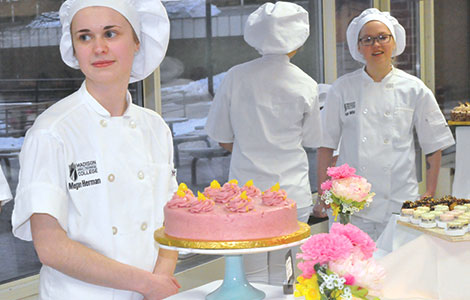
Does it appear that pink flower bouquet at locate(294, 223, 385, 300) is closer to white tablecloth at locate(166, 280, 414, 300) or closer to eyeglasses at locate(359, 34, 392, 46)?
white tablecloth at locate(166, 280, 414, 300)

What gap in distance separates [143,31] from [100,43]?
0.79ft

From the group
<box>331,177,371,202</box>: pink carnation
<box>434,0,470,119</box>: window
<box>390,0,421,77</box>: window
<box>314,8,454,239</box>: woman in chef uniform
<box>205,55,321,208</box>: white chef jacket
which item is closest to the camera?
<box>331,177,371,202</box>: pink carnation

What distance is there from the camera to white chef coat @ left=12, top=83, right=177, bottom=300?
1.59 m

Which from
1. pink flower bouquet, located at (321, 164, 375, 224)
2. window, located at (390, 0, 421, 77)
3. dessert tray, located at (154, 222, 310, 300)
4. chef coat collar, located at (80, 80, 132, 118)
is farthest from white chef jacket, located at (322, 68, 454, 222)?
window, located at (390, 0, 421, 77)

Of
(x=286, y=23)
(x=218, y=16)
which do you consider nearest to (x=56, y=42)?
(x=286, y=23)

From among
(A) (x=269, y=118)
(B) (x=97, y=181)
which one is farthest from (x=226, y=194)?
(A) (x=269, y=118)

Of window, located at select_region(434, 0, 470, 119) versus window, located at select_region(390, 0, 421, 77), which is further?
window, located at select_region(434, 0, 470, 119)

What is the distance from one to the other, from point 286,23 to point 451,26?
5.29 m

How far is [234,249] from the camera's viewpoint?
1559 mm

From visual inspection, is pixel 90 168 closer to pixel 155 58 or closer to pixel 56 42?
pixel 155 58

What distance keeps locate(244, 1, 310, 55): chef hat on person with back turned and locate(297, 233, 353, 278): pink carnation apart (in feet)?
6.17

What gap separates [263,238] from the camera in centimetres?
A: 161

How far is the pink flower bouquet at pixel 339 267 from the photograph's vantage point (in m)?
1.30

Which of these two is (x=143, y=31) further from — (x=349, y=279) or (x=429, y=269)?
(x=429, y=269)
